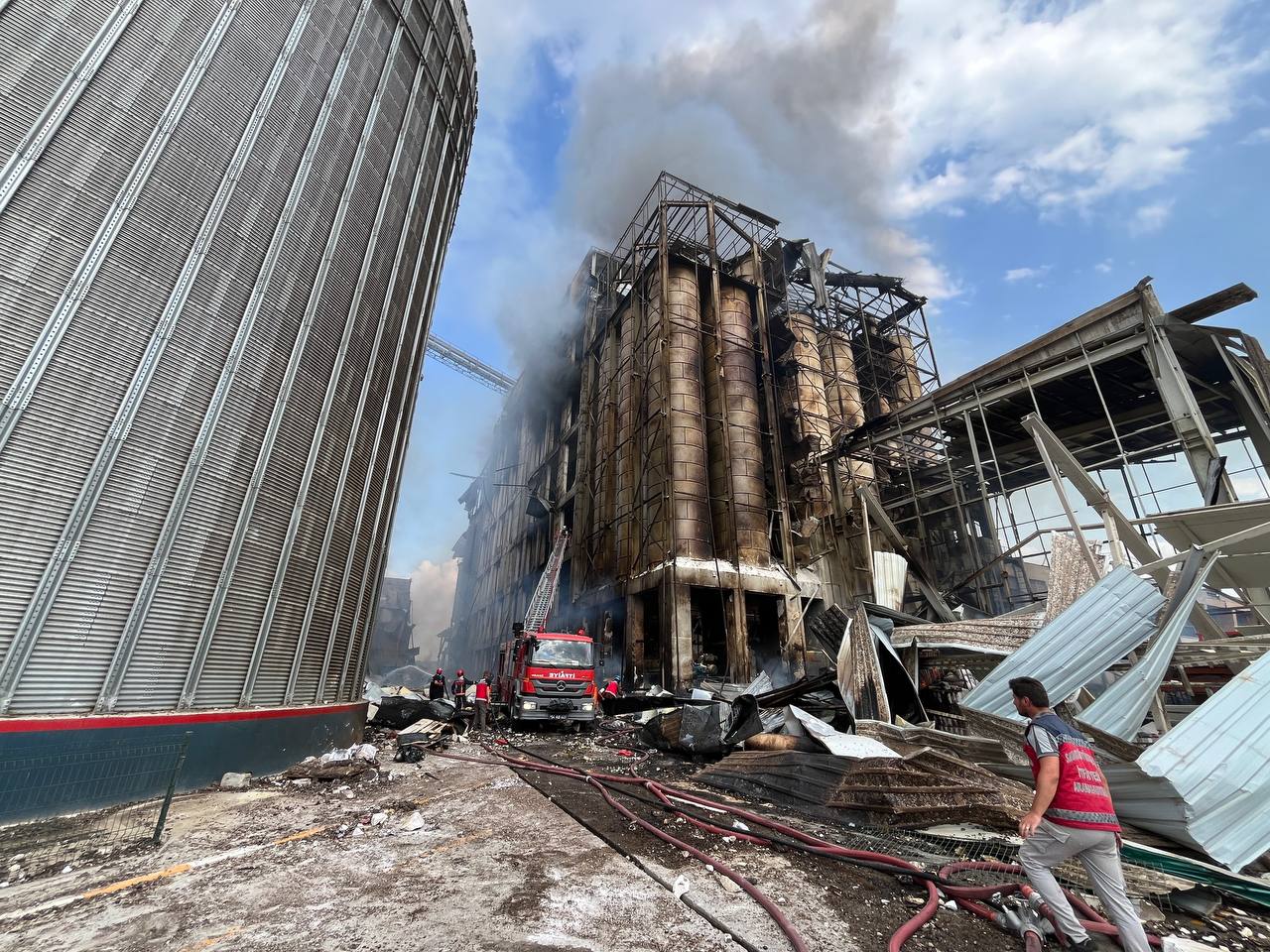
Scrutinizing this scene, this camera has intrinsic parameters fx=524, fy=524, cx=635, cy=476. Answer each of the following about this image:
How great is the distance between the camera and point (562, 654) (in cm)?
1406

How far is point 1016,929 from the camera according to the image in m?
3.35

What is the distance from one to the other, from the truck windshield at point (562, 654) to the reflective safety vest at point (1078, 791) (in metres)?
12.0

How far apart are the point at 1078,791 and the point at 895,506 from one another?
775 inches

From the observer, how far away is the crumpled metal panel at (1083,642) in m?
6.37

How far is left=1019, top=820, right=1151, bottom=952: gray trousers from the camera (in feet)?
9.34

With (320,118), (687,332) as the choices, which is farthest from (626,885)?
(687,332)

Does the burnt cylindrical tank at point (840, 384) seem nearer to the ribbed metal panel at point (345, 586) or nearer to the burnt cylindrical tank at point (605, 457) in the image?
the burnt cylindrical tank at point (605, 457)

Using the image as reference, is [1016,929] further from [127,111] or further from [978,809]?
[127,111]

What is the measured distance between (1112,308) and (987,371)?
3426 mm

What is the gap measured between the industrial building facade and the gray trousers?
745 centimetres

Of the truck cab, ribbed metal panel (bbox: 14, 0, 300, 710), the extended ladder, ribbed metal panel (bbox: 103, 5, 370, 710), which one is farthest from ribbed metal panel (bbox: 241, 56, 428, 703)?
the extended ladder

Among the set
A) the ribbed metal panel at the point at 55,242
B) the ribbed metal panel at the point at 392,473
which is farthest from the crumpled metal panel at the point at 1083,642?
the ribbed metal panel at the point at 55,242

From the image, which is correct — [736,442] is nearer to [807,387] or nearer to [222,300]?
[807,387]

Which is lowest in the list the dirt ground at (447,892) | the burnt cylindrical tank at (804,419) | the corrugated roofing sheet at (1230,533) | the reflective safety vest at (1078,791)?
the dirt ground at (447,892)
